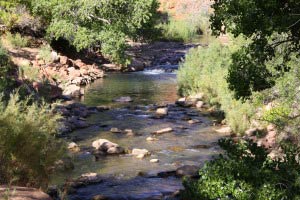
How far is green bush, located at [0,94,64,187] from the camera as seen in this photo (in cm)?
759

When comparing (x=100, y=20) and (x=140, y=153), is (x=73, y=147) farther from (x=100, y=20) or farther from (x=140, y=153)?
(x=100, y=20)

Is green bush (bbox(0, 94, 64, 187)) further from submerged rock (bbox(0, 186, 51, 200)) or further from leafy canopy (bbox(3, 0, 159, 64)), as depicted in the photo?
leafy canopy (bbox(3, 0, 159, 64))

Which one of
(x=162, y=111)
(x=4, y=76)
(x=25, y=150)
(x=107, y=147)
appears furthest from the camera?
(x=162, y=111)

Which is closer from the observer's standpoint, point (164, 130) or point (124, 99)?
point (164, 130)

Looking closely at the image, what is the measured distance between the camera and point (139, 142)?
531 inches

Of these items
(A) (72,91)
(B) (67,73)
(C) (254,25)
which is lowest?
(A) (72,91)

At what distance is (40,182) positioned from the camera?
312 inches

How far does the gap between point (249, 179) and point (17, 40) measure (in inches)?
826

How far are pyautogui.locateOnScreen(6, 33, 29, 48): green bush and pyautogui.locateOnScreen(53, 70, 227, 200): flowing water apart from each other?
532 cm

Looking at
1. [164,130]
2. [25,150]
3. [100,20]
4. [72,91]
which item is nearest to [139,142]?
[164,130]

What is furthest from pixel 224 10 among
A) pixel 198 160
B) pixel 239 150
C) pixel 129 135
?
pixel 129 135

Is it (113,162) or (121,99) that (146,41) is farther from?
(113,162)

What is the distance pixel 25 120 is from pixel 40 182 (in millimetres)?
1126

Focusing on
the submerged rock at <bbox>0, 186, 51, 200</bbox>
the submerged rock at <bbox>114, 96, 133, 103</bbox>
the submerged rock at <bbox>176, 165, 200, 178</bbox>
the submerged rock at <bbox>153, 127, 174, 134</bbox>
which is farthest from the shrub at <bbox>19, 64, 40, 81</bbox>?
the submerged rock at <bbox>0, 186, 51, 200</bbox>
